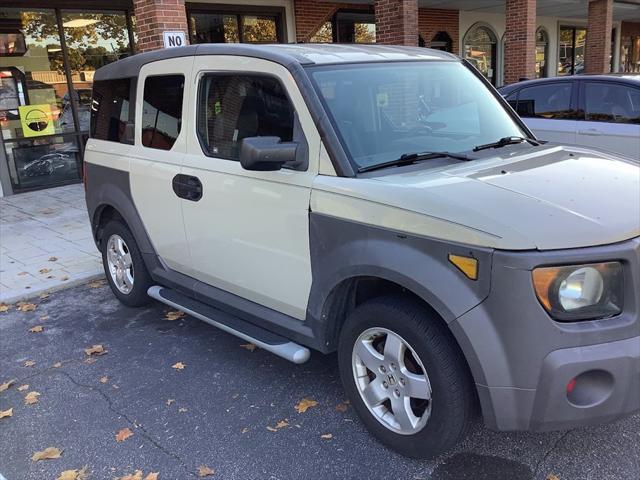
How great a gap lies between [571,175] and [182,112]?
2.46m

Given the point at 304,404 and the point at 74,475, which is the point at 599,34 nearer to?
the point at 304,404

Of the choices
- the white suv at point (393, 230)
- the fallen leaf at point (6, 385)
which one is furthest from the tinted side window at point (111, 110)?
the fallen leaf at point (6, 385)

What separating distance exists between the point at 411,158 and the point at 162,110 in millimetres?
1973

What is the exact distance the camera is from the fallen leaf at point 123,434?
3.22m

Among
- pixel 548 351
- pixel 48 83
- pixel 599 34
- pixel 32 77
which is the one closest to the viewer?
pixel 548 351

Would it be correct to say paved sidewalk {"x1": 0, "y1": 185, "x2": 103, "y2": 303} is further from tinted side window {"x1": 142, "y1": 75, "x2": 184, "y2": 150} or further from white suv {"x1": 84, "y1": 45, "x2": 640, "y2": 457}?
tinted side window {"x1": 142, "y1": 75, "x2": 184, "y2": 150}

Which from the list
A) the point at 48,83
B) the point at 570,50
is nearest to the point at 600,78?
the point at 48,83

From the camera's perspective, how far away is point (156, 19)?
7.38m

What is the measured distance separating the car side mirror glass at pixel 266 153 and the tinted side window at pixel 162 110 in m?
1.17

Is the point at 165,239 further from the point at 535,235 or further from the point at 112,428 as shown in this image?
the point at 535,235

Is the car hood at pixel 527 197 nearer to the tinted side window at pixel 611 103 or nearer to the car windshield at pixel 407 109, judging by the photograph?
the car windshield at pixel 407 109

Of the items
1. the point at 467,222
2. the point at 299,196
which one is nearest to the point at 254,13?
the point at 299,196

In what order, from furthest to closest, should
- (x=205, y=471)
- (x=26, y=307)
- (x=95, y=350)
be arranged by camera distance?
1. (x=26, y=307)
2. (x=95, y=350)
3. (x=205, y=471)

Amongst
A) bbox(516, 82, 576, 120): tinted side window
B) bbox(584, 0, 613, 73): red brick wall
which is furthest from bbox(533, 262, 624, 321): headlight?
bbox(584, 0, 613, 73): red brick wall
